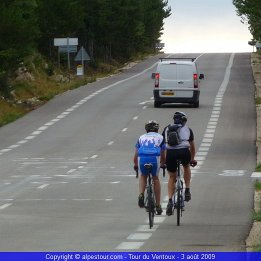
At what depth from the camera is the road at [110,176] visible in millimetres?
16281

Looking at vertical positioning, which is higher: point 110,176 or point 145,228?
point 145,228

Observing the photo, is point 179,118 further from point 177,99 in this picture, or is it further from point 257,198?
point 177,99

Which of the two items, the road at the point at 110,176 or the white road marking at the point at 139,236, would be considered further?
the road at the point at 110,176

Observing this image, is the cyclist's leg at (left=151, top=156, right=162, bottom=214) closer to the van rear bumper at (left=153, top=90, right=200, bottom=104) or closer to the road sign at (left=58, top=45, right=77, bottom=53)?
the van rear bumper at (left=153, top=90, right=200, bottom=104)

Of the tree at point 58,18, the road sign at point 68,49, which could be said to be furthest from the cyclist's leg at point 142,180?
the tree at point 58,18

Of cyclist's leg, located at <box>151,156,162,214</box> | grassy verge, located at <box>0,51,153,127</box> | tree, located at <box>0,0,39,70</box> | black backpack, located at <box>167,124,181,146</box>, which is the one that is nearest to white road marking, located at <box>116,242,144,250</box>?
cyclist's leg, located at <box>151,156,162,214</box>

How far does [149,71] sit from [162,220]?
2908 inches

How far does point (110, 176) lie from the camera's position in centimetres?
2791

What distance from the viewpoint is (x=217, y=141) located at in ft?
124

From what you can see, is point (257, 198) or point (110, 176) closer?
point (257, 198)

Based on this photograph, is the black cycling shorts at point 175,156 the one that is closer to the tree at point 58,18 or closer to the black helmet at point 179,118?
the black helmet at point 179,118

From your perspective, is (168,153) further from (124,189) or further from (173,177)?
(124,189)

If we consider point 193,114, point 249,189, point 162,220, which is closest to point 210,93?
point 193,114

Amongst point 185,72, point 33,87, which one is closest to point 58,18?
point 33,87
